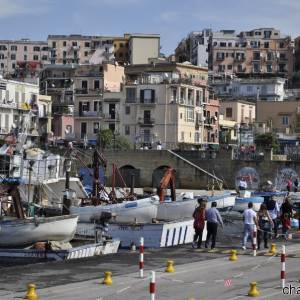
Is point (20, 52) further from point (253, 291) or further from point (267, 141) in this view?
point (253, 291)

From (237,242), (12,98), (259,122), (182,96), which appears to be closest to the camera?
(237,242)

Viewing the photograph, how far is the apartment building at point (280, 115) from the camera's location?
10407cm

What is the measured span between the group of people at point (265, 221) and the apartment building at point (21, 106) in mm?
46043

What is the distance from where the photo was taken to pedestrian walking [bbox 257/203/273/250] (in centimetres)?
2588

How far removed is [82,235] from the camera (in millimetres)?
32969

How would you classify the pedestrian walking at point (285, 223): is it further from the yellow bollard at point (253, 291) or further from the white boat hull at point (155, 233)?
the yellow bollard at point (253, 291)

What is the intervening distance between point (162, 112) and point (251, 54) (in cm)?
6598

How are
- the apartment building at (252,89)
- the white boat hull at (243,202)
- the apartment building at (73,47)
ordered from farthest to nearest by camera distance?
the apartment building at (73,47) < the apartment building at (252,89) < the white boat hull at (243,202)

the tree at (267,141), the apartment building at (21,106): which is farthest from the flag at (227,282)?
the tree at (267,141)

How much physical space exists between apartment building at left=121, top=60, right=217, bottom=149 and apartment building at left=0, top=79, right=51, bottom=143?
890 cm

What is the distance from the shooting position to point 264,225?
26.0 meters

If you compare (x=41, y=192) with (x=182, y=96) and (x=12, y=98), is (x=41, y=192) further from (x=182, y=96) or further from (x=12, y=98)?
(x=182, y=96)

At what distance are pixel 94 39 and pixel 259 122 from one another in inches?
2421

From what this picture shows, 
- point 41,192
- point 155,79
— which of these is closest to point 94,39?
point 155,79
